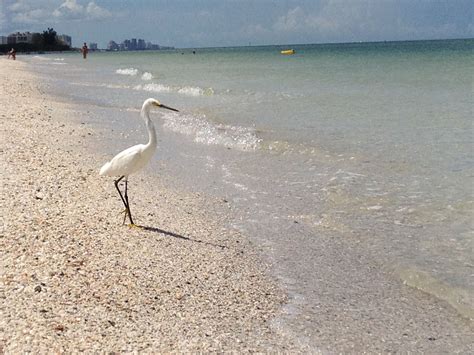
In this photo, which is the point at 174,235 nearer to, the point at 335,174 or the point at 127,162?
the point at 127,162

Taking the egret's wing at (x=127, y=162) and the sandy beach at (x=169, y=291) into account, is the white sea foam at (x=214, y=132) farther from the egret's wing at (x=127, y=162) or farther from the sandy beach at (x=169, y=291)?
the egret's wing at (x=127, y=162)

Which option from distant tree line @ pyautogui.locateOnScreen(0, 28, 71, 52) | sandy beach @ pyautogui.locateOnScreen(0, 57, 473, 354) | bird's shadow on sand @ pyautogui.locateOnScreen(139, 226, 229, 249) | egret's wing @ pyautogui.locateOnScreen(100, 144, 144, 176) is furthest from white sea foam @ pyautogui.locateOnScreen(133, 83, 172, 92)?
distant tree line @ pyautogui.locateOnScreen(0, 28, 71, 52)

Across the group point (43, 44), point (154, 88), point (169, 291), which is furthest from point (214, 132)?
point (43, 44)

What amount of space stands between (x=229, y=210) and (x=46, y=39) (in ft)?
558

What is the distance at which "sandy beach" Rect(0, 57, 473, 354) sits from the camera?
385cm

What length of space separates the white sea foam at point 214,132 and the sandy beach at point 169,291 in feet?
15.7

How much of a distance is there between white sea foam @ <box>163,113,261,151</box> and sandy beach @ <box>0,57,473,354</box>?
479 cm

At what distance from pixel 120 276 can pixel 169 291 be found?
0.48 metres

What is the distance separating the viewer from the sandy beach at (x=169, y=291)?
3.85m

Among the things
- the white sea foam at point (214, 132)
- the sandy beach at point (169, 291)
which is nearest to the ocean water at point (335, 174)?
the white sea foam at point (214, 132)

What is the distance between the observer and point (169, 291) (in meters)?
4.61

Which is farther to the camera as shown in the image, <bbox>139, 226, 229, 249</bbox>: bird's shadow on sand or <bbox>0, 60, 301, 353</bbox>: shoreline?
<bbox>139, 226, 229, 249</bbox>: bird's shadow on sand

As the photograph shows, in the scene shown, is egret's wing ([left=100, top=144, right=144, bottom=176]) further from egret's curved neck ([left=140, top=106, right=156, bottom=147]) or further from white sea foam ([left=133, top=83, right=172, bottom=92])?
white sea foam ([left=133, top=83, right=172, bottom=92])

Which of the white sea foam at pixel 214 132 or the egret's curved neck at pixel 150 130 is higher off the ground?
the egret's curved neck at pixel 150 130
